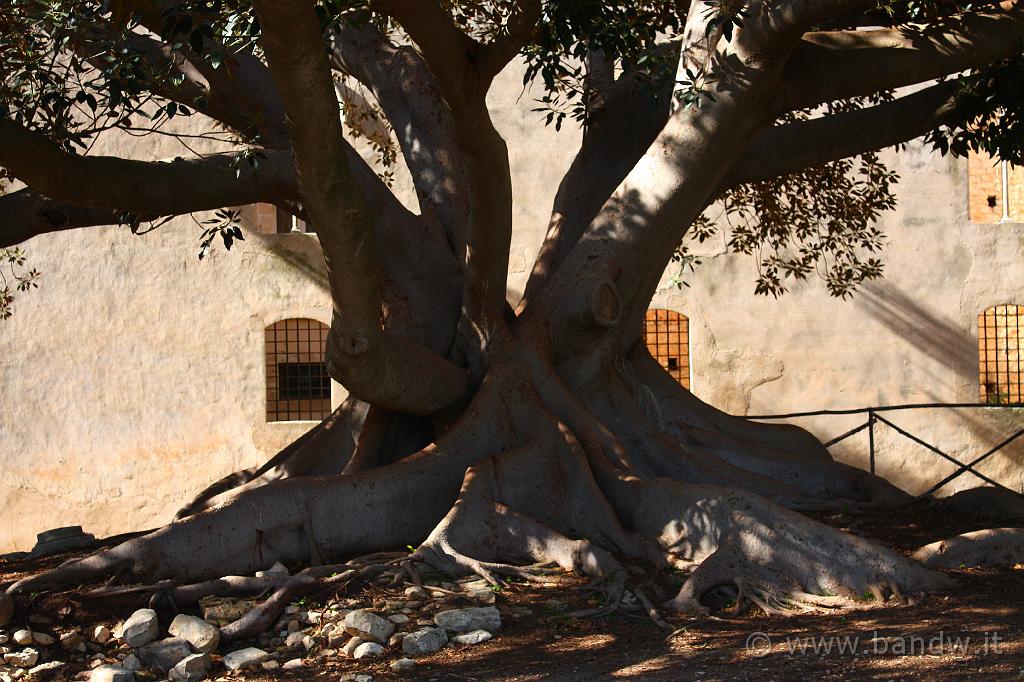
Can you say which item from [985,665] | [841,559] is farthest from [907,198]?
[985,665]

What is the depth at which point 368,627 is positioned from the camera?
16.6 ft

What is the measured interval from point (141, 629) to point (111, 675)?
0.42 meters

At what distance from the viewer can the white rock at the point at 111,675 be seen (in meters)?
4.70

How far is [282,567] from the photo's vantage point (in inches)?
235

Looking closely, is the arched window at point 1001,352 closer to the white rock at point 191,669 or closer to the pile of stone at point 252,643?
the pile of stone at point 252,643

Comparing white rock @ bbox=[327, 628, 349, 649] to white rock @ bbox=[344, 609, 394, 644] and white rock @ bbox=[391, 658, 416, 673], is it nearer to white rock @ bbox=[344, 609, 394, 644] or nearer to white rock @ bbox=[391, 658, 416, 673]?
white rock @ bbox=[344, 609, 394, 644]

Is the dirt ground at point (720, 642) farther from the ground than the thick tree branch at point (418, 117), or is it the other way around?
the thick tree branch at point (418, 117)

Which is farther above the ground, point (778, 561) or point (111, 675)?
point (778, 561)

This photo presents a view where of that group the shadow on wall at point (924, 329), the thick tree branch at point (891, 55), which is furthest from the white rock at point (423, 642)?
the shadow on wall at point (924, 329)

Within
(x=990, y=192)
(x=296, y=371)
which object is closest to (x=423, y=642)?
(x=296, y=371)

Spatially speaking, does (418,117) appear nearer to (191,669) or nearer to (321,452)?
(321,452)

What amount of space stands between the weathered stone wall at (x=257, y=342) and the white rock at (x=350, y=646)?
791 cm

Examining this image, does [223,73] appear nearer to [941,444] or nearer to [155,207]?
[155,207]

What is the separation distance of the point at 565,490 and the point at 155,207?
2819mm
